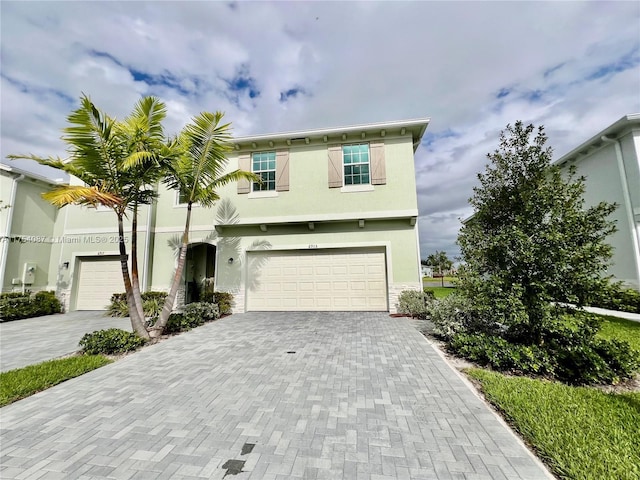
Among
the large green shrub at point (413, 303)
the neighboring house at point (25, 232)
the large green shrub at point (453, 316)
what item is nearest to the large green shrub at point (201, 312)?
the large green shrub at point (413, 303)

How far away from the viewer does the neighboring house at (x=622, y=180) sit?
10.4 metres

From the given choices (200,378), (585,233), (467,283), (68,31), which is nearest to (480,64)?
(585,233)

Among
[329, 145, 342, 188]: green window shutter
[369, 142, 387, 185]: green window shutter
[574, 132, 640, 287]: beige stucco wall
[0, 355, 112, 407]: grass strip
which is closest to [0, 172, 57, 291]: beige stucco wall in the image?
[0, 355, 112, 407]: grass strip

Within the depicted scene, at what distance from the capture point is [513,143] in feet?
18.9

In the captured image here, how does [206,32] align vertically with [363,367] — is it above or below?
above

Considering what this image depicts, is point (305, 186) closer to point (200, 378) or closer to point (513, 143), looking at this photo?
point (513, 143)

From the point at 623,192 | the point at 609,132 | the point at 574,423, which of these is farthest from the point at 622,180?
the point at 574,423

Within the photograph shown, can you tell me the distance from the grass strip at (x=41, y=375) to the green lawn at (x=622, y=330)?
1179 cm

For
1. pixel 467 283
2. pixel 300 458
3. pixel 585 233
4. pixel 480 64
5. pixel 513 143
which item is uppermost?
pixel 480 64

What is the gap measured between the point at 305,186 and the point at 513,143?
7513 mm

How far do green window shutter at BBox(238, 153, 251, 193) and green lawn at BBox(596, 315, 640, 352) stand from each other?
12275 mm

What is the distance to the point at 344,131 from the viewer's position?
1105 centimetres

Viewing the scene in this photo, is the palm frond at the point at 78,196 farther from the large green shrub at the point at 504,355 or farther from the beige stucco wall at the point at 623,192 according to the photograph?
the beige stucco wall at the point at 623,192

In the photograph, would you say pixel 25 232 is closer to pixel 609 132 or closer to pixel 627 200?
pixel 609 132
